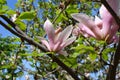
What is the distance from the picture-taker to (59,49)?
1560 millimetres

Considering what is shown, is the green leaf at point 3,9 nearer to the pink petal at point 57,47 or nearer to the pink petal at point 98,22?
the pink petal at point 57,47

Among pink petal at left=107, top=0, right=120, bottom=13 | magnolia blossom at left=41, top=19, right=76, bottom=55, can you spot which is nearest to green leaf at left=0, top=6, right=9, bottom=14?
magnolia blossom at left=41, top=19, right=76, bottom=55

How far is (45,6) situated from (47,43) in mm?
6495

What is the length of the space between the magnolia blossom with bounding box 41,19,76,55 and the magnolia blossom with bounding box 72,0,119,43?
0.27 feet

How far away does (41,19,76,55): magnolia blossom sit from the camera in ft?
4.91

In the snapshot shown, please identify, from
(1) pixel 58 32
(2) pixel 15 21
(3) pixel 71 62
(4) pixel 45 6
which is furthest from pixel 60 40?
(4) pixel 45 6

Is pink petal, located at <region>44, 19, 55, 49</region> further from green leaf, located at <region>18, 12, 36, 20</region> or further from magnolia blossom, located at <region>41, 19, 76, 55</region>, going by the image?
green leaf, located at <region>18, 12, 36, 20</region>

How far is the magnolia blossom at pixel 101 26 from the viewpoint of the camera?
1350 millimetres

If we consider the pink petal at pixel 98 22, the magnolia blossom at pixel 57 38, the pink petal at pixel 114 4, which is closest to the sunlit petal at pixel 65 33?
the magnolia blossom at pixel 57 38

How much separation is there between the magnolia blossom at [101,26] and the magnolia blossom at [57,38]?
82 millimetres

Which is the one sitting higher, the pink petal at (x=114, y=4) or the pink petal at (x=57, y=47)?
the pink petal at (x=114, y=4)

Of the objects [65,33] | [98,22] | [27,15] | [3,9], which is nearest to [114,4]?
[98,22]

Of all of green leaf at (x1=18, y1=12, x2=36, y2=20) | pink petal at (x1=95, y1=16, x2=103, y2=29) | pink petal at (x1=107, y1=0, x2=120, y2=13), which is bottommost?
pink petal at (x1=95, y1=16, x2=103, y2=29)

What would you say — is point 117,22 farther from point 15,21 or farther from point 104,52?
point 15,21
